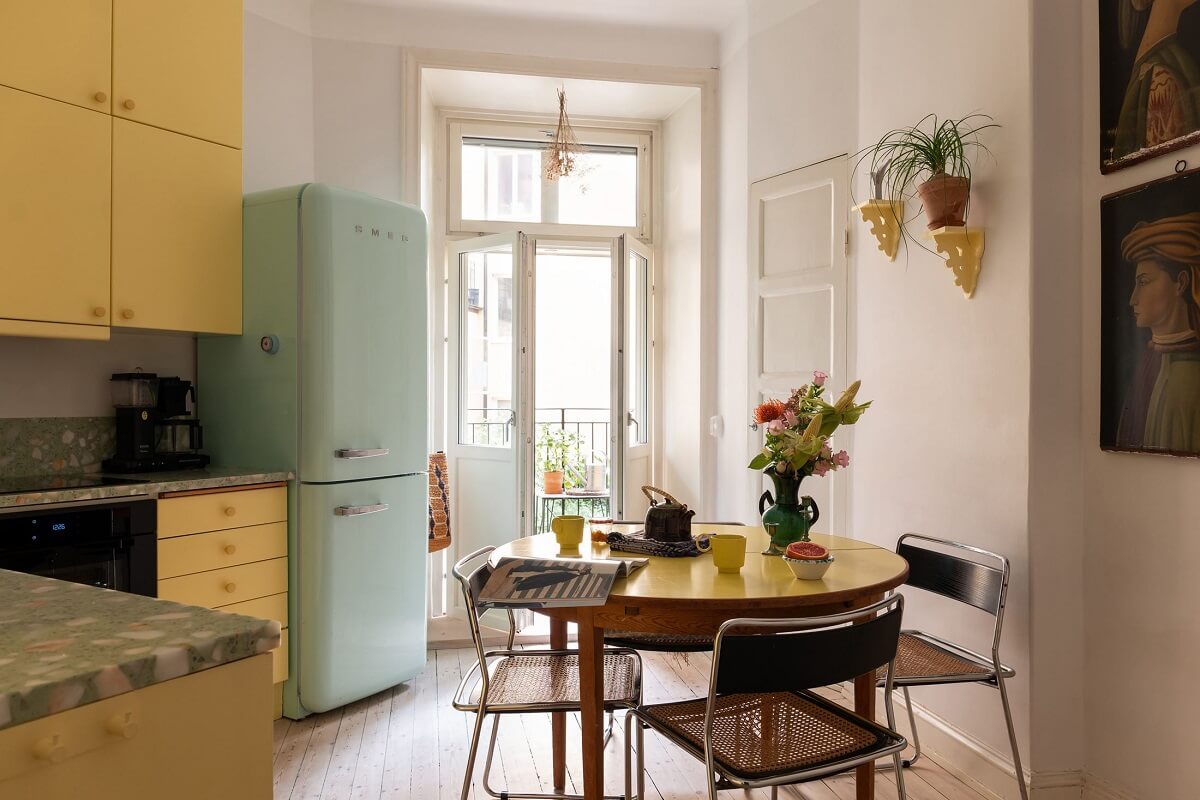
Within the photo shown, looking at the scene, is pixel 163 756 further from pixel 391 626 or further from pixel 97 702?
pixel 391 626

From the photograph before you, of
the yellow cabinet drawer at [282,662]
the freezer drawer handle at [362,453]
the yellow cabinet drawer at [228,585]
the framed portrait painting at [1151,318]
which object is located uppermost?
the framed portrait painting at [1151,318]

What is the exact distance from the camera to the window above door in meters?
4.61

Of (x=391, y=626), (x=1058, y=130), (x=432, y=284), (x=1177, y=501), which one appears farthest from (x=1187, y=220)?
(x=432, y=284)

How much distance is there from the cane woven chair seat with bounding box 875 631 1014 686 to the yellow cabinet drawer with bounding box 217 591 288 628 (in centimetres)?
212

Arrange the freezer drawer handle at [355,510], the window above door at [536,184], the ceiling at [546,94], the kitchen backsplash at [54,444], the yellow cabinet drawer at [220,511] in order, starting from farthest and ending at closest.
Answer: the window above door at [536,184]
the ceiling at [546,94]
the freezer drawer handle at [355,510]
the kitchen backsplash at [54,444]
the yellow cabinet drawer at [220,511]

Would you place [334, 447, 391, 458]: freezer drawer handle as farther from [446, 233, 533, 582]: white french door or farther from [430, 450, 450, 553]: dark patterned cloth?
[446, 233, 533, 582]: white french door

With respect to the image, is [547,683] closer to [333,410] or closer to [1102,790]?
[333,410]

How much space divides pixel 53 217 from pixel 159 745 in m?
2.43

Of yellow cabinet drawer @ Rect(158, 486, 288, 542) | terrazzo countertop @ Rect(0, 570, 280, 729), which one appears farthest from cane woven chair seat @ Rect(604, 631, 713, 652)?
terrazzo countertop @ Rect(0, 570, 280, 729)

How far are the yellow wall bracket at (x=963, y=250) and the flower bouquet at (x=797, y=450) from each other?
2.17 ft

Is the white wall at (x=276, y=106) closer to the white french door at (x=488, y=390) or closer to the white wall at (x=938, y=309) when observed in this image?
the white french door at (x=488, y=390)

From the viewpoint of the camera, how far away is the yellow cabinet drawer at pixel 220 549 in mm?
2779

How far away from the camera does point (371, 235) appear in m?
3.33

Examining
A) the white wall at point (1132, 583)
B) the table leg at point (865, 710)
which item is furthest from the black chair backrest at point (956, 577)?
the table leg at point (865, 710)
